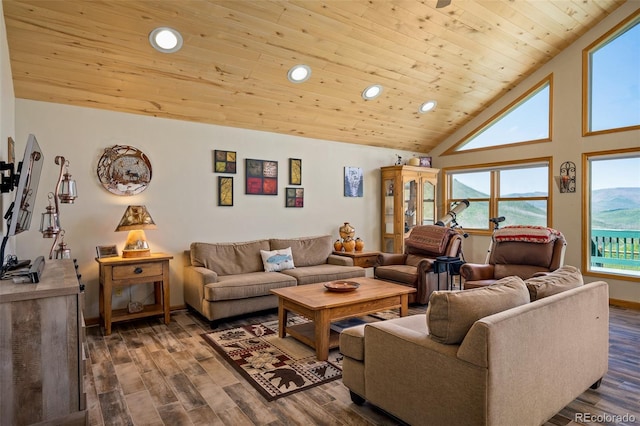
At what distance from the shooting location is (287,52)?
3668mm

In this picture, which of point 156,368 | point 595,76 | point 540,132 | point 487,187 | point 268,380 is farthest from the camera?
point 487,187

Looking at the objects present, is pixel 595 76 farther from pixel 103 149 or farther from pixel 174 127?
pixel 103 149

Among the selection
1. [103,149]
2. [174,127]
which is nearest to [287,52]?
[174,127]

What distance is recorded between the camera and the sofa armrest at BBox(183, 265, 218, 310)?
3.79 meters

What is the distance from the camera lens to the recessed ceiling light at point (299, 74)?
12.9 ft

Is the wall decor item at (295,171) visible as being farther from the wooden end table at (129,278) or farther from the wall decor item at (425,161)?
the wall decor item at (425,161)

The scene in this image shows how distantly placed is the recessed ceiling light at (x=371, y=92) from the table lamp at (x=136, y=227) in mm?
2862

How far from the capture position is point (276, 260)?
4.53 m

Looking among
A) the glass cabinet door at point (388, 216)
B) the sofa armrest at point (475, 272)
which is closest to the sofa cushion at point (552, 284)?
the sofa armrest at point (475, 272)

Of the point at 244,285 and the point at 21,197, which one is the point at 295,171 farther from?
the point at 21,197

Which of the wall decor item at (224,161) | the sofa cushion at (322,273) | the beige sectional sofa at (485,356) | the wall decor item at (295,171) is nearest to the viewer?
the beige sectional sofa at (485,356)

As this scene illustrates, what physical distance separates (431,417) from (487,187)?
500 cm

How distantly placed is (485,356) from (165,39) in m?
3.29

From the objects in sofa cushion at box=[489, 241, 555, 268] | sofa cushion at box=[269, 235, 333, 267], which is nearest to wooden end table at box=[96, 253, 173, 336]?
sofa cushion at box=[269, 235, 333, 267]
